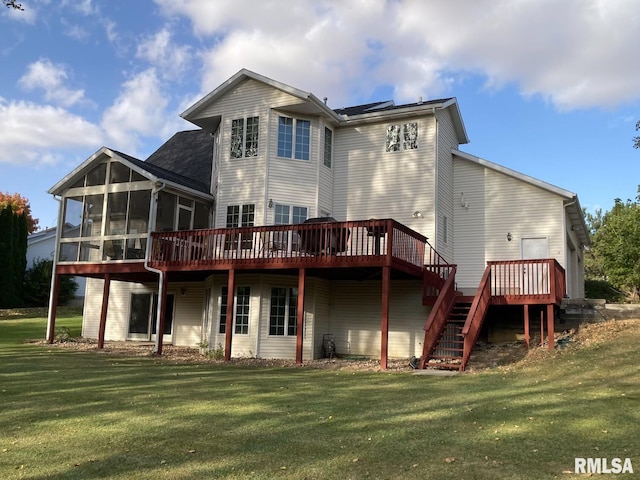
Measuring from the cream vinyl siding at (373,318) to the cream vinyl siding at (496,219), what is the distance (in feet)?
6.96

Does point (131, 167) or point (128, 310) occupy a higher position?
point (131, 167)

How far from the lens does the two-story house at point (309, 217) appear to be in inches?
638

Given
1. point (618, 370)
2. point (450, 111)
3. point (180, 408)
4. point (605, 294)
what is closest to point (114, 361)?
point (180, 408)

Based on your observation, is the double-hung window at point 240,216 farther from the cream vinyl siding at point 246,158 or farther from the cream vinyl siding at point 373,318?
the cream vinyl siding at point 373,318

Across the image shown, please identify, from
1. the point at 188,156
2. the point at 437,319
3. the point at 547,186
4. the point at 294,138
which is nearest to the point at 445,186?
the point at 547,186

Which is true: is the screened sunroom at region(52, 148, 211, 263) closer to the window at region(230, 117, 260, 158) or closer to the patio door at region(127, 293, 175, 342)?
the window at region(230, 117, 260, 158)

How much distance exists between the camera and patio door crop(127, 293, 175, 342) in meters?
20.9

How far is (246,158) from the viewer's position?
57.7ft

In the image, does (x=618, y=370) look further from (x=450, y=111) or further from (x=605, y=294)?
→ (x=605, y=294)

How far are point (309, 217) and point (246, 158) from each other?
2809 mm

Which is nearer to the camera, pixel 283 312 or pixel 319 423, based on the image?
pixel 319 423

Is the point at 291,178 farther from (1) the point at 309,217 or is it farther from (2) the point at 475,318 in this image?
(2) the point at 475,318

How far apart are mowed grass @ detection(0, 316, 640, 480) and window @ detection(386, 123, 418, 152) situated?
8379mm

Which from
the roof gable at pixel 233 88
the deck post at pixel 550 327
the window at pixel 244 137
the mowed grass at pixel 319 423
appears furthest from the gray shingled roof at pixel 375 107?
the mowed grass at pixel 319 423
